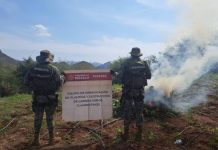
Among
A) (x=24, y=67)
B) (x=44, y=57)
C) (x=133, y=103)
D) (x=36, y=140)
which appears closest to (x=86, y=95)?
(x=133, y=103)

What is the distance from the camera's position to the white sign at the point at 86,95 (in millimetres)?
10492

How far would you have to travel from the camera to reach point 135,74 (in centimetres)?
1006

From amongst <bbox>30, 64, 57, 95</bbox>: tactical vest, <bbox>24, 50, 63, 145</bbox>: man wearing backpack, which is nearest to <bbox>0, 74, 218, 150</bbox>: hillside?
<bbox>24, 50, 63, 145</bbox>: man wearing backpack

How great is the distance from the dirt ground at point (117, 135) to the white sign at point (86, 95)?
67cm

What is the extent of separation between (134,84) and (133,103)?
0.56m

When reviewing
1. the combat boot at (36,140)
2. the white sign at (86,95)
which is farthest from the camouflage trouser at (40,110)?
the white sign at (86,95)

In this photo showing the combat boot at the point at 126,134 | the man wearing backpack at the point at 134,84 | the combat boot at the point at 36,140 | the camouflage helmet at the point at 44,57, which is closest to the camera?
the camouflage helmet at the point at 44,57

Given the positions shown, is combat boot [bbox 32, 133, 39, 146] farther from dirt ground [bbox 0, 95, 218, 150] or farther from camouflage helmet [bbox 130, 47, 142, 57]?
camouflage helmet [bbox 130, 47, 142, 57]

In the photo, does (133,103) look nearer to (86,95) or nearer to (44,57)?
(86,95)

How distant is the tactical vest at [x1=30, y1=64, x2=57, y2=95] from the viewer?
31.8ft

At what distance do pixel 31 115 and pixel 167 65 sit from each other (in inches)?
263

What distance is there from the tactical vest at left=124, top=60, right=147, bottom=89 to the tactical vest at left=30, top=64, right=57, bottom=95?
203 centimetres

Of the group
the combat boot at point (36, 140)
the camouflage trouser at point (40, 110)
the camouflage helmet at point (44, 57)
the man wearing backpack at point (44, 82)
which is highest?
the camouflage helmet at point (44, 57)

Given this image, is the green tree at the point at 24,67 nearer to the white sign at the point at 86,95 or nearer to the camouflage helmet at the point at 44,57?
the white sign at the point at 86,95
